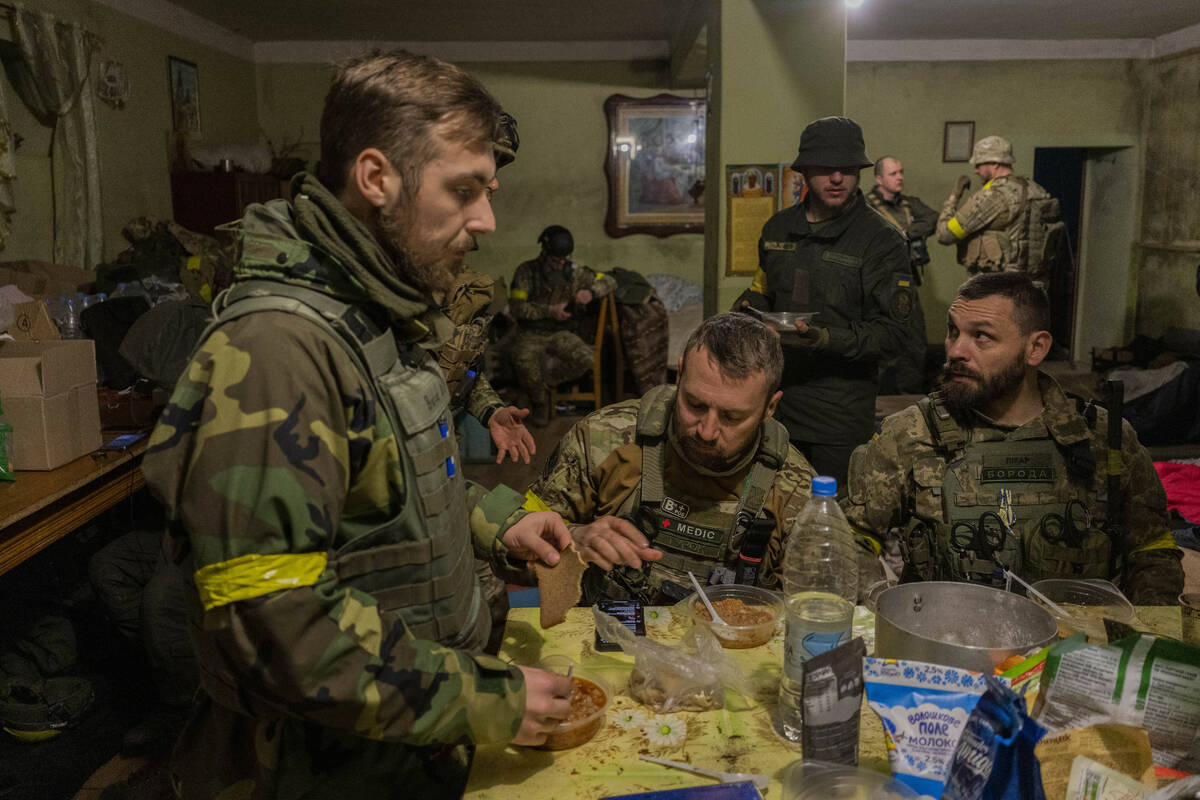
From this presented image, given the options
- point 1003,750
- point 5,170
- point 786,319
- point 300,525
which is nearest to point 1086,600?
point 1003,750

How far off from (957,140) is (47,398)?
29.8 feet

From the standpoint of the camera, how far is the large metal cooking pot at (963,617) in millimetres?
1505

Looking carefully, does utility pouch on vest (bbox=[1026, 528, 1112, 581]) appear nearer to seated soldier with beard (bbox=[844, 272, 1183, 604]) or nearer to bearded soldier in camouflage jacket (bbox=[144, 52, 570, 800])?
seated soldier with beard (bbox=[844, 272, 1183, 604])

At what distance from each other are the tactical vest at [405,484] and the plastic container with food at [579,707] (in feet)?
0.68

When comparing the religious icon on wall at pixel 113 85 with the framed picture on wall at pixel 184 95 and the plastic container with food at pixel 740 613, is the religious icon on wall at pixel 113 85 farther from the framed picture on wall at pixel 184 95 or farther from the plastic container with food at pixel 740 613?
the plastic container with food at pixel 740 613

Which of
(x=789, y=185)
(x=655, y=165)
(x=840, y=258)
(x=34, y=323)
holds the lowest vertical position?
(x=34, y=323)

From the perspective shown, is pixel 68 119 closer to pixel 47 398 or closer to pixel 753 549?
pixel 47 398

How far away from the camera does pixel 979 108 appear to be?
954cm

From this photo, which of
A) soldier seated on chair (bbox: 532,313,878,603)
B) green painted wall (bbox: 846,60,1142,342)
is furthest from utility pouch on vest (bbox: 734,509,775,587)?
green painted wall (bbox: 846,60,1142,342)

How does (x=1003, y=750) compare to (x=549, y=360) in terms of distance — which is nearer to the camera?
(x=1003, y=750)

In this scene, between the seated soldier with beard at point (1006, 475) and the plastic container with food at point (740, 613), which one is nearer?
the plastic container with food at point (740, 613)

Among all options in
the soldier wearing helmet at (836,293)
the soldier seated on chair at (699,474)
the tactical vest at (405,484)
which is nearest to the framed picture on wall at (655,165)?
the soldier wearing helmet at (836,293)

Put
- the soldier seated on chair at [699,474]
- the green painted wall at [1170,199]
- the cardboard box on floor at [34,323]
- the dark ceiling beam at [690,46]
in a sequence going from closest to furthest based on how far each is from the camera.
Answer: the soldier seated on chair at [699,474], the cardboard box on floor at [34,323], the dark ceiling beam at [690,46], the green painted wall at [1170,199]

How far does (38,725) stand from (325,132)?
2.93 m
